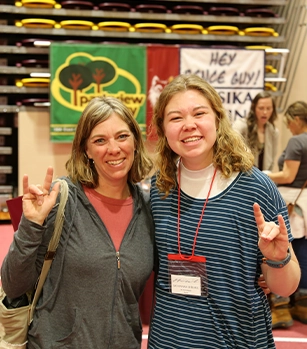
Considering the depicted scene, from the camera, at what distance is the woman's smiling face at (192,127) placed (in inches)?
73.5

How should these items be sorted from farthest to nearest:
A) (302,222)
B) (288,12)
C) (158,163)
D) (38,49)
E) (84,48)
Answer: (288,12) → (38,49) → (84,48) → (302,222) → (158,163)

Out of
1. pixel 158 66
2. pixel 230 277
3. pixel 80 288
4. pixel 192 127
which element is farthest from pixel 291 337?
pixel 158 66

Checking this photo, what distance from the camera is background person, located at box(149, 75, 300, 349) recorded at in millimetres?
1794

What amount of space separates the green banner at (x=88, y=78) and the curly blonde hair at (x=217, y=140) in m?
5.87

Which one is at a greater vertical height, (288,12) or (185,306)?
(288,12)

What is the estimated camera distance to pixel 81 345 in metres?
1.89

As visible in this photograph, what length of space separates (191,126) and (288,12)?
8590 millimetres

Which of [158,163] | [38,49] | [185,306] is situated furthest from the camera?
[38,49]

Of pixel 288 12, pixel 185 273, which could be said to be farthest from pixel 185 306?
pixel 288 12

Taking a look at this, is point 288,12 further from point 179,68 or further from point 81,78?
point 81,78

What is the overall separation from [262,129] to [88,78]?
140 inches

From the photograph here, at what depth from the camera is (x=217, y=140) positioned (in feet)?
6.43

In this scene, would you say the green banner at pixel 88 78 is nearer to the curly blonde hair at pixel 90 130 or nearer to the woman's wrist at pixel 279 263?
the curly blonde hair at pixel 90 130

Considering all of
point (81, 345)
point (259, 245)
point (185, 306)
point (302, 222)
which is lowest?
point (302, 222)
